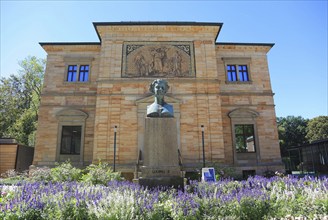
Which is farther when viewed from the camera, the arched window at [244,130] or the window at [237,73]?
the window at [237,73]

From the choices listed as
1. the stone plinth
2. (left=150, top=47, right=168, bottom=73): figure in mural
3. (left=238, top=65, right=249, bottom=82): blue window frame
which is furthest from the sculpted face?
(left=238, top=65, right=249, bottom=82): blue window frame

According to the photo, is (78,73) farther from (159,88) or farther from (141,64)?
(159,88)

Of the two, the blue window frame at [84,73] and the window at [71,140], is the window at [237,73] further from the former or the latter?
the window at [71,140]

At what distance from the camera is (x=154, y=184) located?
750 cm

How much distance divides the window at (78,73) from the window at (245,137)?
631 inches

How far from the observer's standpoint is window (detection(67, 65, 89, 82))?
22844mm

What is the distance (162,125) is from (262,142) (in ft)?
54.7

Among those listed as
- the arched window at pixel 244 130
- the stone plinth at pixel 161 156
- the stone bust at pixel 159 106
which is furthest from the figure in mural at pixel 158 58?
the stone plinth at pixel 161 156

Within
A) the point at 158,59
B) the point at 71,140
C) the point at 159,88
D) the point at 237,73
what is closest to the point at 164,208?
the point at 159,88

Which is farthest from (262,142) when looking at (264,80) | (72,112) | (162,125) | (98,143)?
(72,112)

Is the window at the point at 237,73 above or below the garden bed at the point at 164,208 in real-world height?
above

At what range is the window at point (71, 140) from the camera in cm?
2092

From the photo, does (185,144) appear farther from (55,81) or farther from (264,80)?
(55,81)

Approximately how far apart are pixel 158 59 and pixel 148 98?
4.06 m
